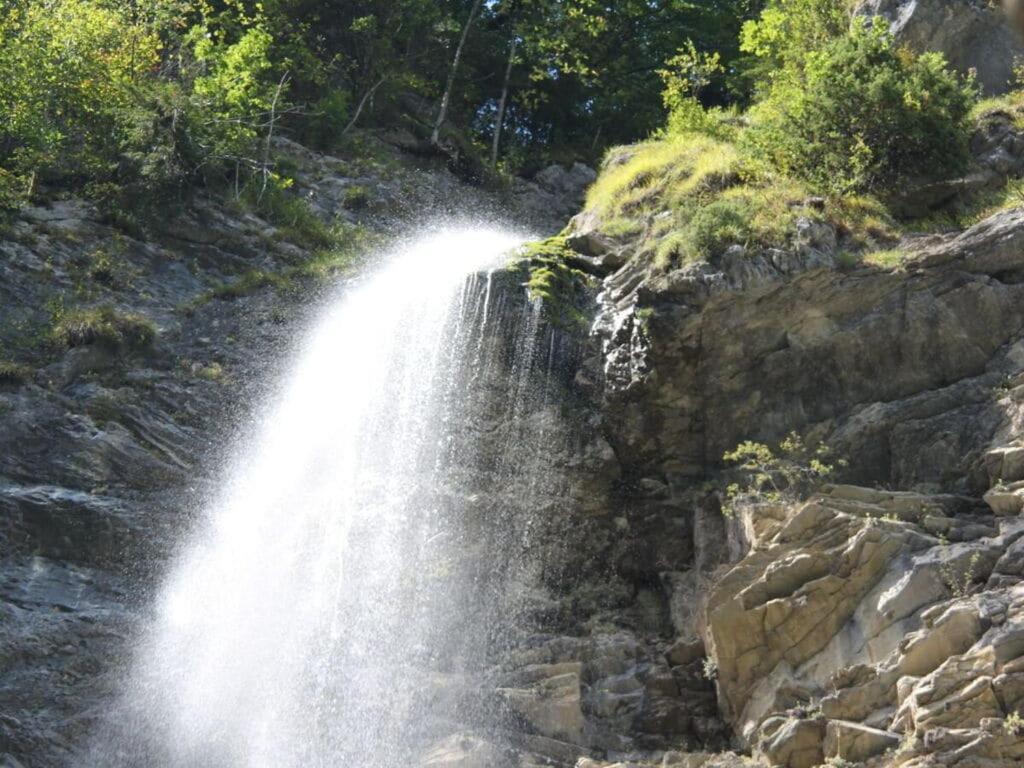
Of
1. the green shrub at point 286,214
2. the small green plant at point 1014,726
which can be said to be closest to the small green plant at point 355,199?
the green shrub at point 286,214

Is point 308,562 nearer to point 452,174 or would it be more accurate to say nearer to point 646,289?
point 646,289

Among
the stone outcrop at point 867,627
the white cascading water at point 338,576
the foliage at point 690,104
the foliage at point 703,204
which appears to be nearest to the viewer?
the stone outcrop at point 867,627

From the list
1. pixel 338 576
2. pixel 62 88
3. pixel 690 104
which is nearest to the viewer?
pixel 338 576

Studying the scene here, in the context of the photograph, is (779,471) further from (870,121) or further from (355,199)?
(355,199)

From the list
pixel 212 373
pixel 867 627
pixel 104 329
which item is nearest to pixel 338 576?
pixel 212 373

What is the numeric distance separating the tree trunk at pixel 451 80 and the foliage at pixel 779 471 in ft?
53.7

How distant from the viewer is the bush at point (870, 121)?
1880 cm

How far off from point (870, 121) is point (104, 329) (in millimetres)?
12562

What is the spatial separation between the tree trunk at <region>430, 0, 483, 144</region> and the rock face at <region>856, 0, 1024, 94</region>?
40.1 ft

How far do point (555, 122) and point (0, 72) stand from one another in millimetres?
14691

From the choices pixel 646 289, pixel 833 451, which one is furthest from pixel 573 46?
pixel 833 451

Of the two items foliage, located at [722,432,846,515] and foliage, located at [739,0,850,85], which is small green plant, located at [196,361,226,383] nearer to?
foliage, located at [722,432,846,515]

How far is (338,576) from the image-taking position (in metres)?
16.9

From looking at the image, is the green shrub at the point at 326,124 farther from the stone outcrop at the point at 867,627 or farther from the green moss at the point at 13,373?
the stone outcrop at the point at 867,627
